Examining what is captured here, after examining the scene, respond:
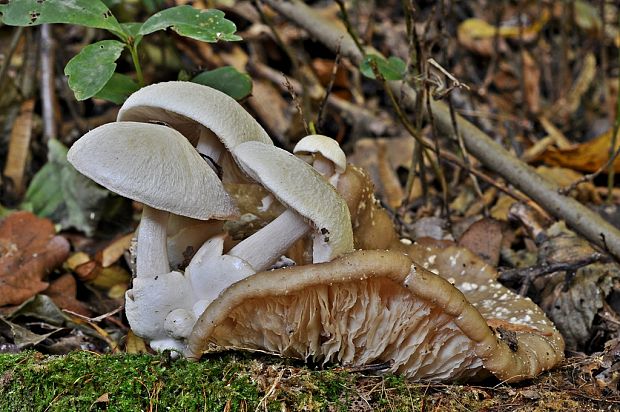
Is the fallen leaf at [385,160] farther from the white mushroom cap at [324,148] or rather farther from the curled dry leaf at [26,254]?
the curled dry leaf at [26,254]

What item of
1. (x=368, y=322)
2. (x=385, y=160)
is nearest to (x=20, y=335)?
(x=368, y=322)

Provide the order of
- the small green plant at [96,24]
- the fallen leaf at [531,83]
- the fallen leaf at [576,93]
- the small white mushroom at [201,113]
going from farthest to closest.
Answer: the fallen leaf at [531,83] < the fallen leaf at [576,93] < the small green plant at [96,24] < the small white mushroom at [201,113]

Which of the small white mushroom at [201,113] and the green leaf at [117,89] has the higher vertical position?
the small white mushroom at [201,113]

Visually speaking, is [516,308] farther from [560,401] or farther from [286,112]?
[286,112]

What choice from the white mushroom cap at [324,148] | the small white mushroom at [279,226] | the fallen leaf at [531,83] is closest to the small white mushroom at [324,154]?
the white mushroom cap at [324,148]

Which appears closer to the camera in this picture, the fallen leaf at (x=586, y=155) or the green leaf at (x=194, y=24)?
the green leaf at (x=194, y=24)

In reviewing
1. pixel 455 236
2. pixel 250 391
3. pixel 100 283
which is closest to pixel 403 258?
pixel 250 391

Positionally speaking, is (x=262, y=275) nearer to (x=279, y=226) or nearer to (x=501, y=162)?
(x=279, y=226)
